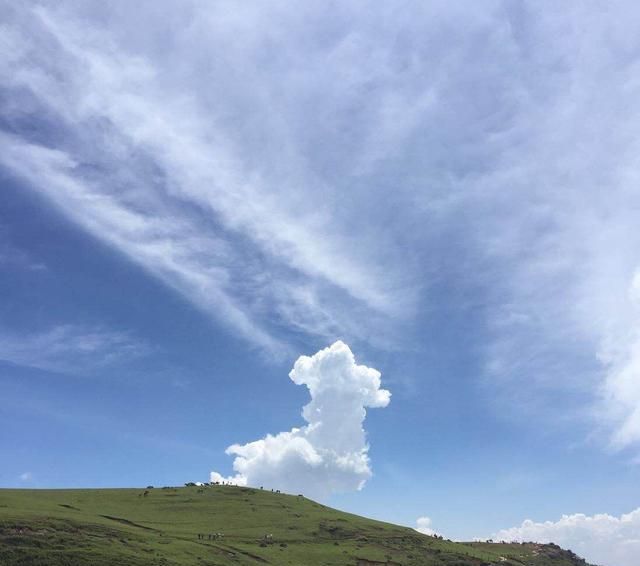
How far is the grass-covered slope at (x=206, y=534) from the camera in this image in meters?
65.8

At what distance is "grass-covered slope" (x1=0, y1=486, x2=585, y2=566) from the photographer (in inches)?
2589

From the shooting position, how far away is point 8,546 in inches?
2373

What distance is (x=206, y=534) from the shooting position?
95.2 meters

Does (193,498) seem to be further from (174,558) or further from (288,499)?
(174,558)

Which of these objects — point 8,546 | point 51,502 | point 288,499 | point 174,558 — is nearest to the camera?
point 8,546

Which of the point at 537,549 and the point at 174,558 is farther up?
the point at 537,549

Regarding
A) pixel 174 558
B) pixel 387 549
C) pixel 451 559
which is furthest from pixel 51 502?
pixel 451 559

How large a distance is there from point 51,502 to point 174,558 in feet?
123

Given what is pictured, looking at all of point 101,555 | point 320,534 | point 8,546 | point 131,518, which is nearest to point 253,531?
point 320,534

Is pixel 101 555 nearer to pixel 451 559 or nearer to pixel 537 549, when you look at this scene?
pixel 451 559

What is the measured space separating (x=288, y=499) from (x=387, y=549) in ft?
150

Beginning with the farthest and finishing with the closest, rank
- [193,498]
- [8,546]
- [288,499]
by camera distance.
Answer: [288,499] → [193,498] → [8,546]

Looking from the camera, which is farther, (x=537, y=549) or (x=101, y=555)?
(x=537, y=549)

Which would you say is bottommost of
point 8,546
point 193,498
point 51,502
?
point 8,546
